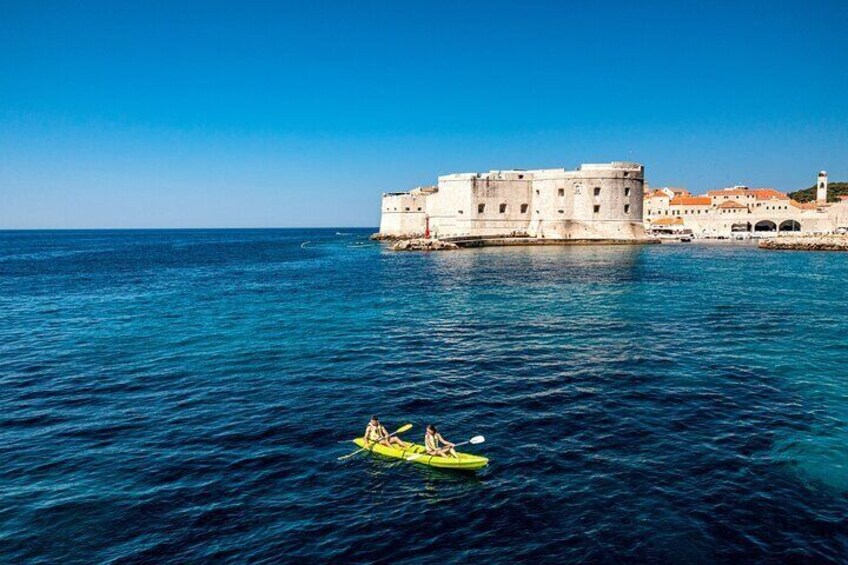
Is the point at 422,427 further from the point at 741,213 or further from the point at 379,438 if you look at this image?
the point at 741,213

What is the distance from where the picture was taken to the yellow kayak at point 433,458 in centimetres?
1080

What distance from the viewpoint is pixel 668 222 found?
89688 millimetres

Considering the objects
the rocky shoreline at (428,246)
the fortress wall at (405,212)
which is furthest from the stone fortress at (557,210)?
the rocky shoreline at (428,246)

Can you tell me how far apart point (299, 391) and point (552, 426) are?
21.9ft

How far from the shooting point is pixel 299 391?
15695 mm

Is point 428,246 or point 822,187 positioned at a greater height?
point 822,187

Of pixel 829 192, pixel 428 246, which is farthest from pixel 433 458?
pixel 829 192

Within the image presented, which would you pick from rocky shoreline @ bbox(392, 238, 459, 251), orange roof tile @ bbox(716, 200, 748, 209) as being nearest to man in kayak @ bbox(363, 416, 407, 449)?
rocky shoreline @ bbox(392, 238, 459, 251)

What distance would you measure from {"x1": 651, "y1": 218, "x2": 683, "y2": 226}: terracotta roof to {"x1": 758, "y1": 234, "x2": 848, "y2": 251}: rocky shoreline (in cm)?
1985

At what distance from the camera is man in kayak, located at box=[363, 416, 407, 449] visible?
38.3 feet

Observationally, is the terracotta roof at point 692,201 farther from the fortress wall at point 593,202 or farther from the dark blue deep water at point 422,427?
the dark blue deep water at point 422,427

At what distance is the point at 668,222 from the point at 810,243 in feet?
86.8

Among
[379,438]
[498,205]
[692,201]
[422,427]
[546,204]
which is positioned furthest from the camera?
[692,201]

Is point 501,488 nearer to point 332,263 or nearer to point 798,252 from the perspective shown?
point 332,263
